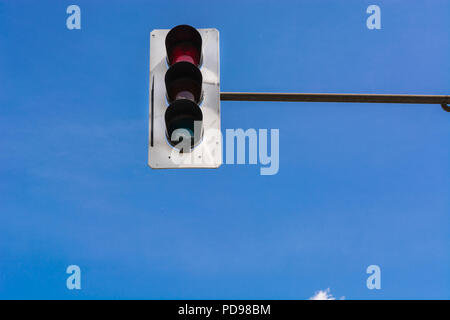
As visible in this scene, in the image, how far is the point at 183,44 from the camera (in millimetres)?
4375

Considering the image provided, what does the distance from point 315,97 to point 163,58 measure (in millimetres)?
1362

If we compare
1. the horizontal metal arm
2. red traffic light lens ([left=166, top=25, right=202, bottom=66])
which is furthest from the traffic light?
the horizontal metal arm

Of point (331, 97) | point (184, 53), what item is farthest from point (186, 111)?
point (331, 97)

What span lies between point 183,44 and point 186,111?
2.33 feet

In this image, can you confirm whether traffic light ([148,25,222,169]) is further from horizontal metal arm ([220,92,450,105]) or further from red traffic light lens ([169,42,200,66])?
horizontal metal arm ([220,92,450,105])

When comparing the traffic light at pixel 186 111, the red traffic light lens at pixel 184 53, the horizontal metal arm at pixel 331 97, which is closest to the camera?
the traffic light at pixel 186 111

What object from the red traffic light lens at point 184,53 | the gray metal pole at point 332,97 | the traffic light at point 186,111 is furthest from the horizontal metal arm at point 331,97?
the red traffic light lens at point 184,53

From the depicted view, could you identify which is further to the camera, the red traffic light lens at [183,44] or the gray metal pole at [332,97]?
the gray metal pole at [332,97]

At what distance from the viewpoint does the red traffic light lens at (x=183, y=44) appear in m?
4.32

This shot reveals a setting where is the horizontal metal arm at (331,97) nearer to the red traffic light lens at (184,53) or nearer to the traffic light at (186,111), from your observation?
the traffic light at (186,111)

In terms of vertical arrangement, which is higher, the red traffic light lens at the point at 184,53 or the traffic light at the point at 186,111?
the red traffic light lens at the point at 184,53

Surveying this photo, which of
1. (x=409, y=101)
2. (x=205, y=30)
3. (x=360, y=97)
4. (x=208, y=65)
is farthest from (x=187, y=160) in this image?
(x=409, y=101)
